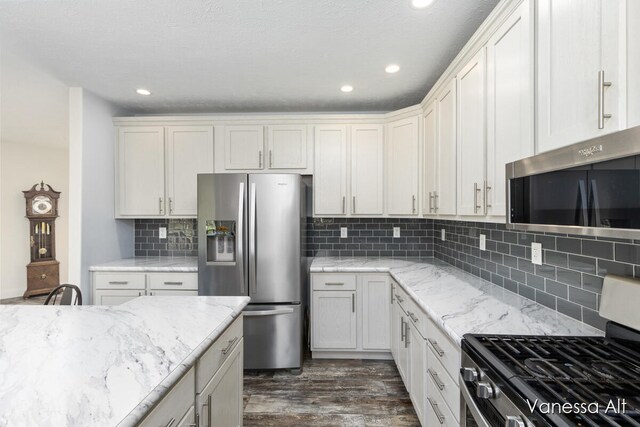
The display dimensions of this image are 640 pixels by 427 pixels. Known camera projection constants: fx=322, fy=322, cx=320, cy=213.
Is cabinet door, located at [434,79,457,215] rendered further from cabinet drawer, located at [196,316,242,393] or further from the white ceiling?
cabinet drawer, located at [196,316,242,393]

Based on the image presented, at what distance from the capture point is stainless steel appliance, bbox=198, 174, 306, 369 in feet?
9.03

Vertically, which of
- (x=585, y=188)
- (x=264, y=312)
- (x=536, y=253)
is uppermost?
(x=585, y=188)

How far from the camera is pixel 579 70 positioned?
1.02 meters

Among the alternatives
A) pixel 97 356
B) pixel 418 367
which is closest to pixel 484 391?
pixel 418 367

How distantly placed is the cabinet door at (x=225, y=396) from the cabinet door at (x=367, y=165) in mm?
1916

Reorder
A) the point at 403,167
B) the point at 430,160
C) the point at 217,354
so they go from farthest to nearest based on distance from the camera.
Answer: the point at 403,167
the point at 430,160
the point at 217,354

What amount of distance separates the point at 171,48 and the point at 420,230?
2780 millimetres

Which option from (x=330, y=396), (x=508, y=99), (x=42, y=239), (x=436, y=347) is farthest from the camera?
(x=42, y=239)

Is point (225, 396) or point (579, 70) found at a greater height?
point (579, 70)

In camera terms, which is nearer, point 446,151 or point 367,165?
point 446,151

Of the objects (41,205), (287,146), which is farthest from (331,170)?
(41,205)

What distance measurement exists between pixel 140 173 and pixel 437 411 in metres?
3.24

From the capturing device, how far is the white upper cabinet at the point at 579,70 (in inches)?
34.6

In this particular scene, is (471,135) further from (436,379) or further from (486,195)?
(436,379)
